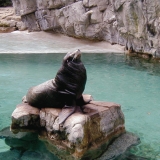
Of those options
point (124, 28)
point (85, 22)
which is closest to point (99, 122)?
point (124, 28)

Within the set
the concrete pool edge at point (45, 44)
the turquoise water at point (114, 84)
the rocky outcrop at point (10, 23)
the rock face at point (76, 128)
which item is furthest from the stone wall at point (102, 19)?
the rock face at point (76, 128)

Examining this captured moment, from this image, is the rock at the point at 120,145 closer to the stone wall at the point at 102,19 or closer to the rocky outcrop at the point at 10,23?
the stone wall at the point at 102,19

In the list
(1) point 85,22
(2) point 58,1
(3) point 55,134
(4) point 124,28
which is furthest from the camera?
(2) point 58,1

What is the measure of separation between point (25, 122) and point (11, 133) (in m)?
0.49

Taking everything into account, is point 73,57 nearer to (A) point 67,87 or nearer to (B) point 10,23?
(A) point 67,87

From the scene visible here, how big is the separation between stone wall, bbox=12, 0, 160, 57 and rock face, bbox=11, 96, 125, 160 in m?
6.40

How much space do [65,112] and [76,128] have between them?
391mm

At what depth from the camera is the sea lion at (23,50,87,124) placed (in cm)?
412

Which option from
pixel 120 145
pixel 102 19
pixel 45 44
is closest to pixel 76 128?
pixel 120 145

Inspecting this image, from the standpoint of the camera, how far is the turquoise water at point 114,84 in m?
5.14

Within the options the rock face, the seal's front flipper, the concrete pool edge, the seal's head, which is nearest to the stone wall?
the concrete pool edge

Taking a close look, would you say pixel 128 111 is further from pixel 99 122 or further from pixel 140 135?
pixel 99 122

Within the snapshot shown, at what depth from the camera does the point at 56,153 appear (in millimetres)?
4105

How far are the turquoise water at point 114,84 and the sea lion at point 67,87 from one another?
979 millimetres
